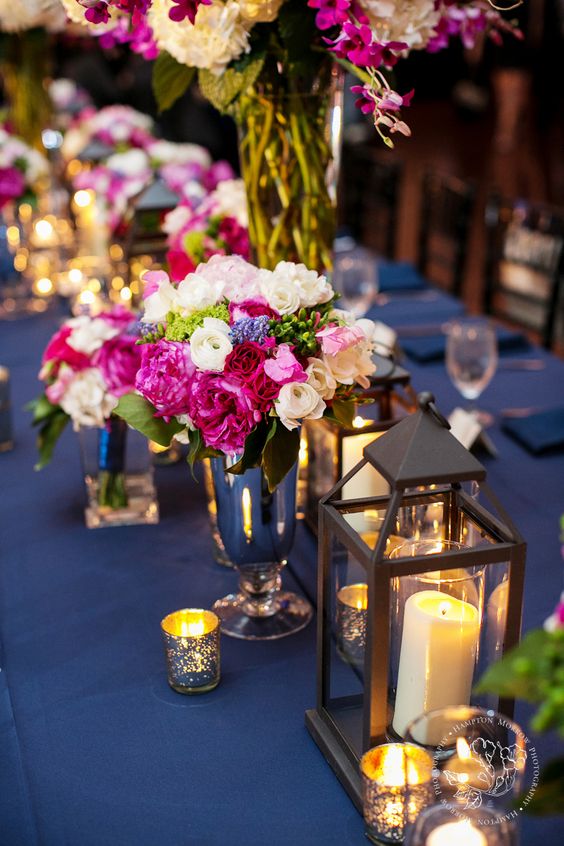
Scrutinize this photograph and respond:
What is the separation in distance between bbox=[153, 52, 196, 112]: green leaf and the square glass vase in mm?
581

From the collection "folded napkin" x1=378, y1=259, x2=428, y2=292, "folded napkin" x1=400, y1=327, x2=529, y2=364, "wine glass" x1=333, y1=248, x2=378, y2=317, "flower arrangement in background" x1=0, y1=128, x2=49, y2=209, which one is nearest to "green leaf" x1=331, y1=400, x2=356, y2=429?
"folded napkin" x1=400, y1=327, x2=529, y2=364

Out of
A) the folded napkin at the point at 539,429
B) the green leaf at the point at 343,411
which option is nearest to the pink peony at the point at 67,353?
the green leaf at the point at 343,411

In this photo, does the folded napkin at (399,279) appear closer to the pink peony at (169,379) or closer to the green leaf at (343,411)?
the green leaf at (343,411)

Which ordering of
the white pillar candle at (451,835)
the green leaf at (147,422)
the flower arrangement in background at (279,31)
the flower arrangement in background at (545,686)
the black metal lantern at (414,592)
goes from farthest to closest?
the flower arrangement in background at (279,31), the green leaf at (147,422), the black metal lantern at (414,592), the white pillar candle at (451,835), the flower arrangement in background at (545,686)

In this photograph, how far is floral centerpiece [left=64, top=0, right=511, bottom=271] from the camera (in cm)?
151

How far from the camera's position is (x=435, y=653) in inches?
41.9

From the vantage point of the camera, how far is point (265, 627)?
142 cm

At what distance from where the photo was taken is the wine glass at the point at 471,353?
2.05 meters

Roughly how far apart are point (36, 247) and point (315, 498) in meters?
→ 2.00

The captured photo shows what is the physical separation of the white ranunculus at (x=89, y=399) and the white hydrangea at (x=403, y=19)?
67 cm

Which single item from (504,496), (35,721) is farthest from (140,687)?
(504,496)

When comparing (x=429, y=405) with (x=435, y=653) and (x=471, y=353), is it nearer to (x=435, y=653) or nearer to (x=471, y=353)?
(x=435, y=653)

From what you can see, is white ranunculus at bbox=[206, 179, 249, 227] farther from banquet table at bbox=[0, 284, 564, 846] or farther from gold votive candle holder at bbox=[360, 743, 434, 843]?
gold votive candle holder at bbox=[360, 743, 434, 843]

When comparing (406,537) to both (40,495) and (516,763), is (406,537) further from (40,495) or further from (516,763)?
(40,495)
